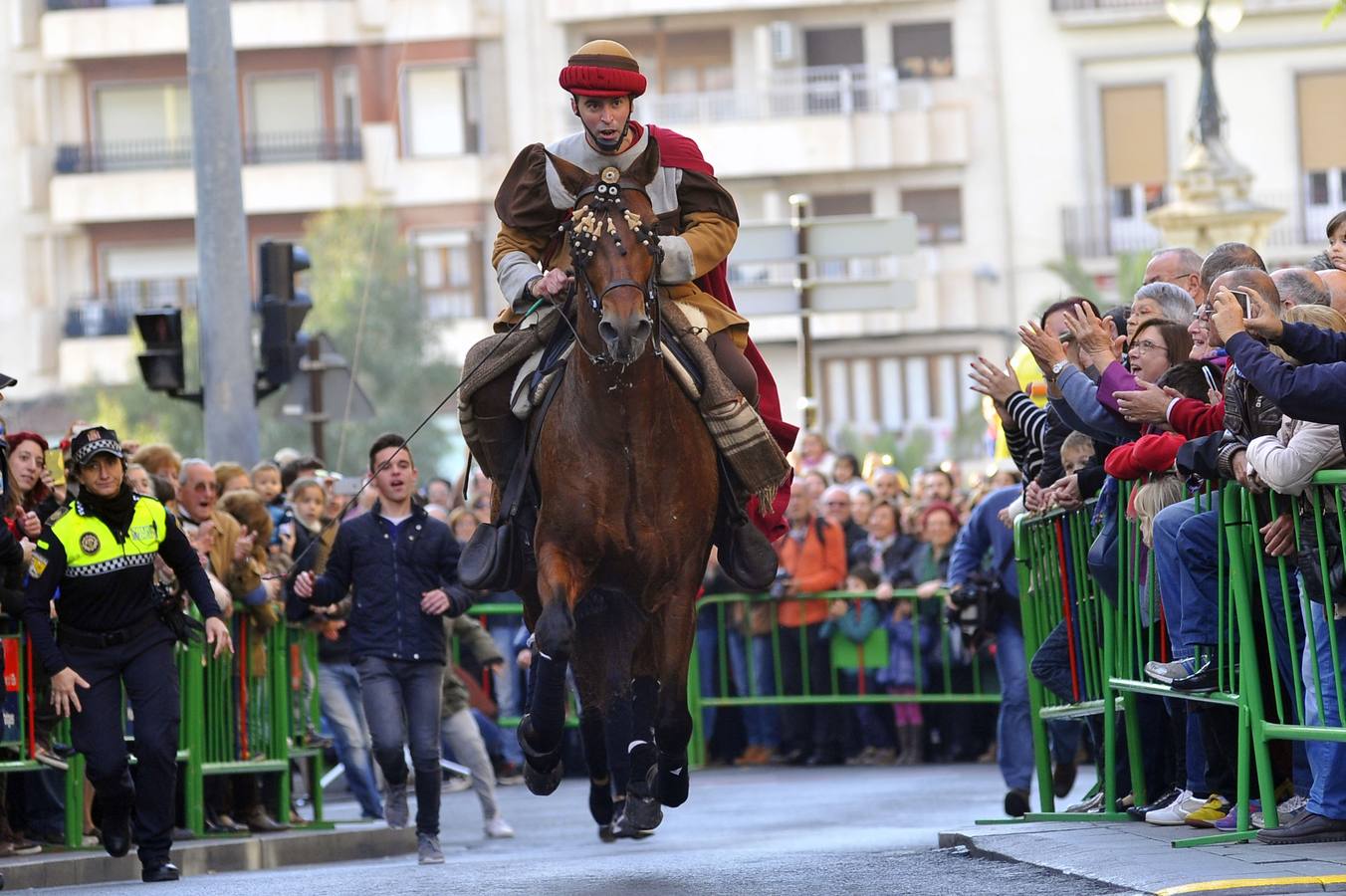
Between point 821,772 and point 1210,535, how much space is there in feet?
33.5

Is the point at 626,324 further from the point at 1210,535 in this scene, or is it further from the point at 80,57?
the point at 80,57

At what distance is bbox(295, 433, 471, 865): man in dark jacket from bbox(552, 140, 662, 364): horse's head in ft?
12.2

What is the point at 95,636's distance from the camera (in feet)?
40.0

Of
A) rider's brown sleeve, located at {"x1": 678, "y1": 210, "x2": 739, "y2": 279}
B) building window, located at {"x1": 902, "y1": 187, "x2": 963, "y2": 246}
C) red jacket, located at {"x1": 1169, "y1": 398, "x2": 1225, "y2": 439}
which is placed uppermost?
building window, located at {"x1": 902, "y1": 187, "x2": 963, "y2": 246}

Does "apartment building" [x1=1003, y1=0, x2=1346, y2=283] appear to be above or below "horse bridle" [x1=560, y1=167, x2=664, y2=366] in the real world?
above

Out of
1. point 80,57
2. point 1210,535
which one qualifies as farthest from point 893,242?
point 80,57

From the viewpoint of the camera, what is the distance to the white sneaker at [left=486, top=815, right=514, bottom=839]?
15.6 meters

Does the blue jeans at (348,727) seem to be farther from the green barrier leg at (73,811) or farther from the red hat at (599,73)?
the red hat at (599,73)

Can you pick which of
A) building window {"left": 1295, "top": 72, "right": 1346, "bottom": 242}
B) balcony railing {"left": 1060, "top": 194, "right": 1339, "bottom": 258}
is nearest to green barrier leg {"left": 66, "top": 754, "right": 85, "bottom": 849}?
balcony railing {"left": 1060, "top": 194, "right": 1339, "bottom": 258}

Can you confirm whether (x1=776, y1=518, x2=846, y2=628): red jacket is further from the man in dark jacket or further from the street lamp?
the street lamp

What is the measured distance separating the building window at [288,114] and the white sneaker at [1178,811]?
42814 millimetres

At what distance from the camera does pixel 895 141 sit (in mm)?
49812

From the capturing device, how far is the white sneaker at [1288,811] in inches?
363

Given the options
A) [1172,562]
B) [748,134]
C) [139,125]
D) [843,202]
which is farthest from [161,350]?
[139,125]
